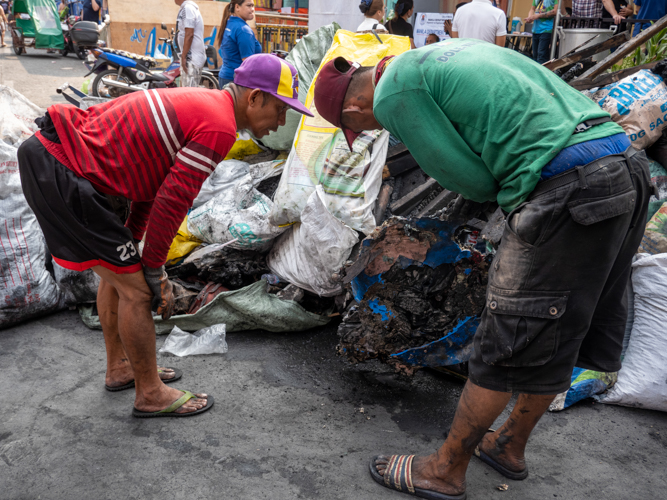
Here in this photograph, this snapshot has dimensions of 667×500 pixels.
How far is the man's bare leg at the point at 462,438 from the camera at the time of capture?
1.63 m

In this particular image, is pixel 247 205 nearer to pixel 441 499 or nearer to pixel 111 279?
pixel 111 279

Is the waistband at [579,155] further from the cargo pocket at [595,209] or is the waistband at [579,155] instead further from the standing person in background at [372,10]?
the standing person in background at [372,10]

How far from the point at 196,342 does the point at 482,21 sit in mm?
4487

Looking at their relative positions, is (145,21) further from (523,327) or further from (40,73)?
(523,327)

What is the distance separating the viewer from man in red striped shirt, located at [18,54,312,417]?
6.07ft

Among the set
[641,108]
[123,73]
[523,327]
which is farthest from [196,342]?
[123,73]

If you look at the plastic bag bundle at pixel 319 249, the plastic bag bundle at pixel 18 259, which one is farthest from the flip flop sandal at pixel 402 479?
the plastic bag bundle at pixel 18 259

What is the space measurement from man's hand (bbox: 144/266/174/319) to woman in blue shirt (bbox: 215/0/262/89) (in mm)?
3960

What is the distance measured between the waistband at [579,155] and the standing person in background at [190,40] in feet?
18.2

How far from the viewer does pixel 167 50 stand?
13.6m

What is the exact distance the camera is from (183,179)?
1842mm

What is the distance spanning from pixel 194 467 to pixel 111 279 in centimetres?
77

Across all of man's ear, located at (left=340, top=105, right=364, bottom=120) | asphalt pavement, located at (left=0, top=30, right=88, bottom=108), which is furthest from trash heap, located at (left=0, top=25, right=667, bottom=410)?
asphalt pavement, located at (left=0, top=30, right=88, bottom=108)

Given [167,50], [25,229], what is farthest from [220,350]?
[167,50]
